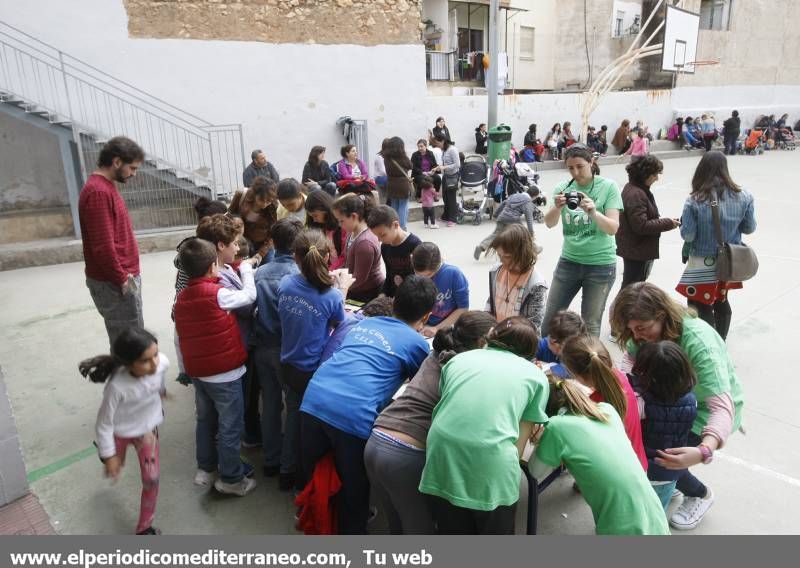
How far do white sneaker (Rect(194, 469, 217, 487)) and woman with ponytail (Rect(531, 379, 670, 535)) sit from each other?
1991mm

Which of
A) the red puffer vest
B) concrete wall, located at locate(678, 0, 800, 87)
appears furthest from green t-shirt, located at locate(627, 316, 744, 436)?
concrete wall, located at locate(678, 0, 800, 87)

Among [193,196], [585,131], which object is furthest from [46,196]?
[585,131]

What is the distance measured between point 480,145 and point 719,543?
14.0m

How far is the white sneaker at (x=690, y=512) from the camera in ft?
9.21

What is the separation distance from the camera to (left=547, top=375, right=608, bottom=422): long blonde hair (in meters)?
2.06

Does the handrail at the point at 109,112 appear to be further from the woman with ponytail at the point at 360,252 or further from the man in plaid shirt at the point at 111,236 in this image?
the woman with ponytail at the point at 360,252

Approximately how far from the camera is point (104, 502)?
3109 mm

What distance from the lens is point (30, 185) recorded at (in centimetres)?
919

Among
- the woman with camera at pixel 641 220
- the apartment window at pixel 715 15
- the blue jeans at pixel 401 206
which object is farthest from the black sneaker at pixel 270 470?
the apartment window at pixel 715 15

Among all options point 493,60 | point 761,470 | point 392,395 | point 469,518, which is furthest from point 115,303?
point 493,60

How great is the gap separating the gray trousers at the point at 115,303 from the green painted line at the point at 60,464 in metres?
0.71

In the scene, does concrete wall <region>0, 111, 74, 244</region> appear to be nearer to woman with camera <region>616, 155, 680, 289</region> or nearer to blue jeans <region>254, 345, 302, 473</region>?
blue jeans <region>254, 345, 302, 473</region>

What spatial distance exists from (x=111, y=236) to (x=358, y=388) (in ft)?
6.80

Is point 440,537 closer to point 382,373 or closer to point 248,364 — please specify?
point 382,373
